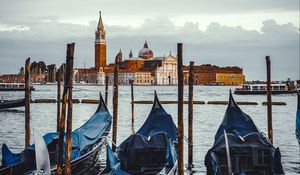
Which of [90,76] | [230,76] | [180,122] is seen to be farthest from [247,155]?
[230,76]

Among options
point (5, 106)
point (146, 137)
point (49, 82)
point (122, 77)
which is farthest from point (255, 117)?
point (49, 82)

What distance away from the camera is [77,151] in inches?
354

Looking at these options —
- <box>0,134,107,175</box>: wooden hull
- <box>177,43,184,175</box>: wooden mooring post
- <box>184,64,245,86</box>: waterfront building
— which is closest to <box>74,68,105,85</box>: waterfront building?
<box>184,64,245,86</box>: waterfront building

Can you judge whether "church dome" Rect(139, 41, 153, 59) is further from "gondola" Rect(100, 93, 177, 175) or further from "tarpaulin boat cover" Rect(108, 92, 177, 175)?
"gondola" Rect(100, 93, 177, 175)

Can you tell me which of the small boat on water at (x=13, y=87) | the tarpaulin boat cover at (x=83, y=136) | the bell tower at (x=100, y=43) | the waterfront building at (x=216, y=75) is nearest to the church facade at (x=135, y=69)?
the bell tower at (x=100, y=43)

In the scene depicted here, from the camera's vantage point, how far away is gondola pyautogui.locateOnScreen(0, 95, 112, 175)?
7.83 m

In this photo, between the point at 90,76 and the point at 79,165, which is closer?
the point at 79,165

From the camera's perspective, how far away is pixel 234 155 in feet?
26.4

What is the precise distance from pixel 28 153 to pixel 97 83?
9354cm

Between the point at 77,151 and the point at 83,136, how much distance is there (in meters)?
0.61

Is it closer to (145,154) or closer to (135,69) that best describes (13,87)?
(135,69)

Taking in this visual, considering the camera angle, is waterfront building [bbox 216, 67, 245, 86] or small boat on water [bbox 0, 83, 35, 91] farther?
waterfront building [bbox 216, 67, 245, 86]

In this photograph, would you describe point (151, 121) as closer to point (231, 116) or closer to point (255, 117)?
point (231, 116)

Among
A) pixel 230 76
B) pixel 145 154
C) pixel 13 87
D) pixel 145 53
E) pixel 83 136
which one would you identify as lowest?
pixel 145 154
